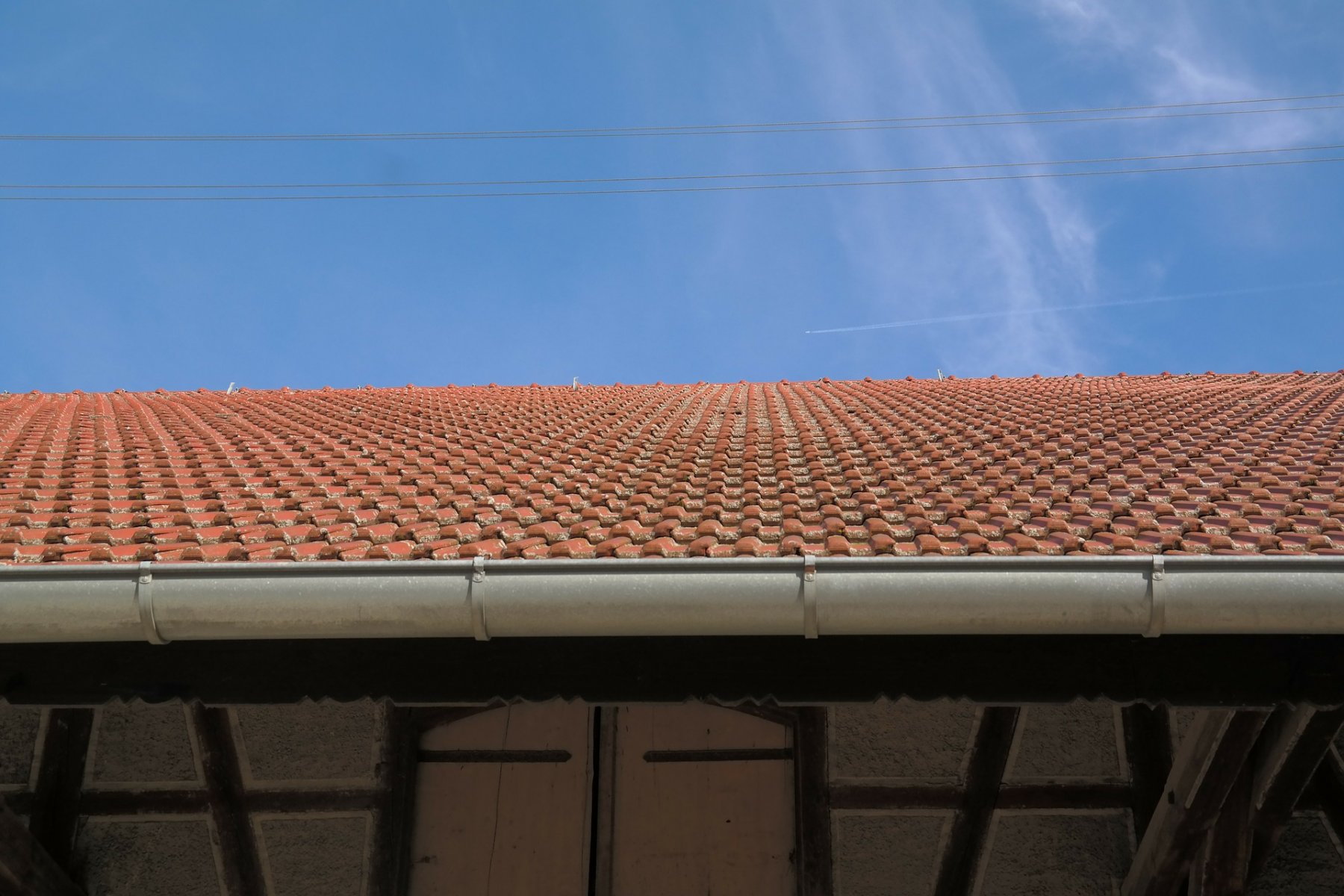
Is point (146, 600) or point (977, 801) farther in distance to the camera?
point (977, 801)

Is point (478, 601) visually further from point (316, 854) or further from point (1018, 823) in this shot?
point (1018, 823)

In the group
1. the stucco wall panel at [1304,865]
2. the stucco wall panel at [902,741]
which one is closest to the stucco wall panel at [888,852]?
the stucco wall panel at [902,741]

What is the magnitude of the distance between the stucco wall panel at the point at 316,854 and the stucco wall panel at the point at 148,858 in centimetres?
25

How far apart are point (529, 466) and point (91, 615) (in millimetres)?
2154

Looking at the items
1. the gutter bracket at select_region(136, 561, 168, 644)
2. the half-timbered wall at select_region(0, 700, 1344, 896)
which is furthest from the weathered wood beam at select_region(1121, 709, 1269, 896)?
the gutter bracket at select_region(136, 561, 168, 644)

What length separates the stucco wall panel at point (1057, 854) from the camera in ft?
12.5

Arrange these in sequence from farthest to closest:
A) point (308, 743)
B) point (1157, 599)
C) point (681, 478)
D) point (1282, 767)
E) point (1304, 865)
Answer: point (681, 478) < point (308, 743) < point (1304, 865) < point (1282, 767) < point (1157, 599)

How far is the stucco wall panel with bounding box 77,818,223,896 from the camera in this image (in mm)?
3916

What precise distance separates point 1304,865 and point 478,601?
11.5 ft

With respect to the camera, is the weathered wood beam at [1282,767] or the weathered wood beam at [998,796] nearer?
the weathered wood beam at [1282,767]

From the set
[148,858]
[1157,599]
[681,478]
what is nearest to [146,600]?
[148,858]

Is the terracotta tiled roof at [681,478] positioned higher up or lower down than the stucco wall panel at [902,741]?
higher up

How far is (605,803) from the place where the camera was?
4.03 metres

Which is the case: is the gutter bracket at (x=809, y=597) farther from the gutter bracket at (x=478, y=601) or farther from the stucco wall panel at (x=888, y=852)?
the stucco wall panel at (x=888, y=852)
